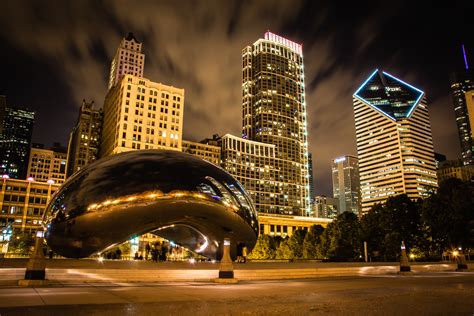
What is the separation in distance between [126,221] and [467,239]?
41264mm

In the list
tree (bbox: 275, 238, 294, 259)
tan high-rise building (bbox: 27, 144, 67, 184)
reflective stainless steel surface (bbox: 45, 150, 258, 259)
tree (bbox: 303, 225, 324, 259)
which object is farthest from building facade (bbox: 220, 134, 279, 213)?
reflective stainless steel surface (bbox: 45, 150, 258, 259)

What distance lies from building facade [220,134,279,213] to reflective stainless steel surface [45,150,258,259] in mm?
153186

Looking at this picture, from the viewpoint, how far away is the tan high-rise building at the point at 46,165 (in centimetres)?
18312

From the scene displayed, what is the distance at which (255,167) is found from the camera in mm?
180000

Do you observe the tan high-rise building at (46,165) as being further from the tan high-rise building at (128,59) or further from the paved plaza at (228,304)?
the paved plaza at (228,304)

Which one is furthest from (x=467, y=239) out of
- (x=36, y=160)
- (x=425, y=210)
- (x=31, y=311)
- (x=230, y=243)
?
(x=36, y=160)

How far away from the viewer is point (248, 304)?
28.3 ft

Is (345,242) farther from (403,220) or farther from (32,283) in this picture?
(32,283)

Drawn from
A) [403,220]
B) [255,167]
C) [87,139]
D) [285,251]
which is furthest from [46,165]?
[403,220]

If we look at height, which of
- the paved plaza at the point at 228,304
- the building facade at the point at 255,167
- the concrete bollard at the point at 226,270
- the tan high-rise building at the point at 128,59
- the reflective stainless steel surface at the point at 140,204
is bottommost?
the paved plaza at the point at 228,304

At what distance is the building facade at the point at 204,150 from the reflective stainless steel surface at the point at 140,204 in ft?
456

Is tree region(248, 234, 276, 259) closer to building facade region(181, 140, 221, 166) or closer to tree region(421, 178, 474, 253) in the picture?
tree region(421, 178, 474, 253)

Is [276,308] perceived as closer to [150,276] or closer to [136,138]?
[150,276]

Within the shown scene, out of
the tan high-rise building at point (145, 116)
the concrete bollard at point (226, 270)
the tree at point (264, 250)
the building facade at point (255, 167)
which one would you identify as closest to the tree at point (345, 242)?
the tree at point (264, 250)
